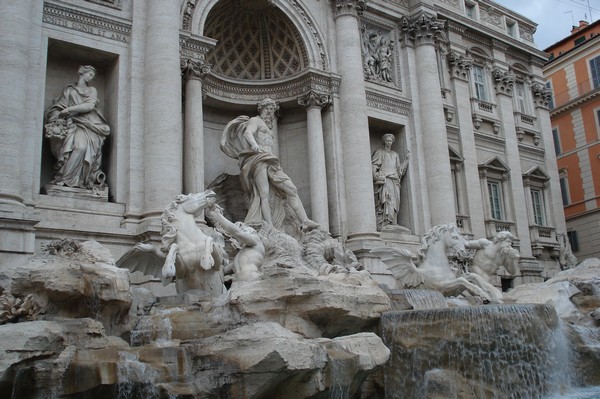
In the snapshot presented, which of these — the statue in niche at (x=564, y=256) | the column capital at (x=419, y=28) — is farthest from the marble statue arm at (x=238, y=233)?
the statue in niche at (x=564, y=256)

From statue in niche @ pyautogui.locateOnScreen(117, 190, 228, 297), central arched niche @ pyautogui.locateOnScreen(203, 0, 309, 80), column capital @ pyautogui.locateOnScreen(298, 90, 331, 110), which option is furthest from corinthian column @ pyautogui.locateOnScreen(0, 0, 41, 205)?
column capital @ pyautogui.locateOnScreen(298, 90, 331, 110)

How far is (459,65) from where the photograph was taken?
24125 millimetres

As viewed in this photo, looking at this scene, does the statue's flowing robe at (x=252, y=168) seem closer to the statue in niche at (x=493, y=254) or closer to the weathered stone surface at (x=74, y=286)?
the statue in niche at (x=493, y=254)

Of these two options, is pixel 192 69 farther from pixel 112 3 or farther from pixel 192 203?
pixel 192 203

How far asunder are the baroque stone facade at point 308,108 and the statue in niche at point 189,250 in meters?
2.76

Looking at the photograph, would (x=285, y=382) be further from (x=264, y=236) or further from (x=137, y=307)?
(x=264, y=236)

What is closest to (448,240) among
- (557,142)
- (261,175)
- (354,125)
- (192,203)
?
(261,175)

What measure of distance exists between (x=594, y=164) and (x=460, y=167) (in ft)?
39.1

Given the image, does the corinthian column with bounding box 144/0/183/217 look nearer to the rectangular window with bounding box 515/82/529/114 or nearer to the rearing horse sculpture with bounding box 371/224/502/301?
the rearing horse sculpture with bounding box 371/224/502/301

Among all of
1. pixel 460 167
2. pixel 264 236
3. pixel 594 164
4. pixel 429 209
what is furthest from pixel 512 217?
pixel 264 236

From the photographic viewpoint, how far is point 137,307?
10039 millimetres

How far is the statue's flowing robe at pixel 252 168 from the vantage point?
16.4m

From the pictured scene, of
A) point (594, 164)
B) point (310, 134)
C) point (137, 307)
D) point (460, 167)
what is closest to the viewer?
point (137, 307)

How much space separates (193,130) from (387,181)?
6.83m
